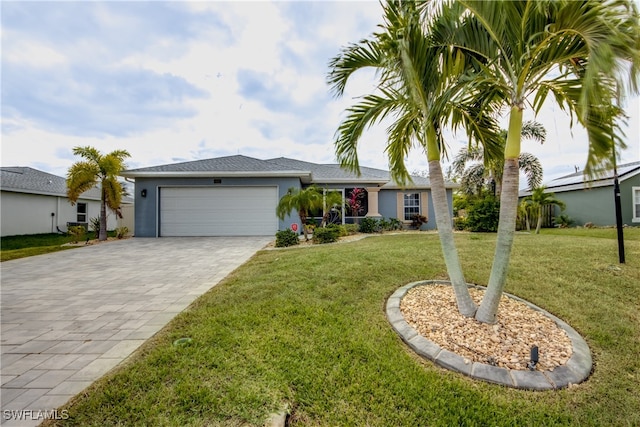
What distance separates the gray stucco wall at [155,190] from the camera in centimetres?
1234

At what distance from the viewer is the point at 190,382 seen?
2178 mm

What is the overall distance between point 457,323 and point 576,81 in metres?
2.99

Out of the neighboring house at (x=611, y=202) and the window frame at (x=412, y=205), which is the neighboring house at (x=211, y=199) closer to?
the window frame at (x=412, y=205)

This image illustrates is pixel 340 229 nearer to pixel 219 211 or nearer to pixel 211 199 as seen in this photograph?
pixel 219 211

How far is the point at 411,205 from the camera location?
14773mm

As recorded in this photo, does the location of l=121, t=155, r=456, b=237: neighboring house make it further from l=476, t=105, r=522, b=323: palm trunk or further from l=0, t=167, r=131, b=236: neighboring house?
l=476, t=105, r=522, b=323: palm trunk

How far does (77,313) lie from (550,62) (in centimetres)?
672

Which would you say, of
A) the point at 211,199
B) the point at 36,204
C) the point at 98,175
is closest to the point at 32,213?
the point at 36,204

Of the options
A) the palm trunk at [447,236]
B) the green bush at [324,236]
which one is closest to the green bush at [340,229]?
the green bush at [324,236]

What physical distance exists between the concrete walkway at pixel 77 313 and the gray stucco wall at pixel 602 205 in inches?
709

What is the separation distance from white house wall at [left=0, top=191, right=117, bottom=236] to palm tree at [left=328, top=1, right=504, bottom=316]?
19.0 meters

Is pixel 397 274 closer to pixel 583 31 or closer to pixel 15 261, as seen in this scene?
pixel 583 31

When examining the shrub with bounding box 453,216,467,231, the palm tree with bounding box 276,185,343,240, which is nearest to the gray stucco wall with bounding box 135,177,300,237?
the palm tree with bounding box 276,185,343,240

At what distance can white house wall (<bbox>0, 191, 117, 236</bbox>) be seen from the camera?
44.0 feet
